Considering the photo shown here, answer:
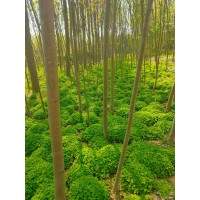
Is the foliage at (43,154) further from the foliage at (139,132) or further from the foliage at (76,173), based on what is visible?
the foliage at (139,132)

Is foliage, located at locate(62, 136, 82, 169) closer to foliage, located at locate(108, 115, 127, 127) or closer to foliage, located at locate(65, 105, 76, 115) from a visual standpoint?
foliage, located at locate(108, 115, 127, 127)

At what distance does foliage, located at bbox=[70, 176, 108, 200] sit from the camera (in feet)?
9.77

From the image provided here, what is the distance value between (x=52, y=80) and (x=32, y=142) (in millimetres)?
3652

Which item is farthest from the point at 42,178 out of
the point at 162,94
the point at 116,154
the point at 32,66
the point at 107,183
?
the point at 32,66

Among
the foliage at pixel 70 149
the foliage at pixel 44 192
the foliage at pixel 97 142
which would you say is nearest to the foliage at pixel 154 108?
the foliage at pixel 97 142

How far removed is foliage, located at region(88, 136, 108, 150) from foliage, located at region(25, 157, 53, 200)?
1052 millimetres

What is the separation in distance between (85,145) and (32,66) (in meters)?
6.32

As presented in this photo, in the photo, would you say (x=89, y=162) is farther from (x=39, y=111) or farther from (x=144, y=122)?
(x=39, y=111)

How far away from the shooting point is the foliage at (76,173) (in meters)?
3.43

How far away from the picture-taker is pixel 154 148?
13.4 ft

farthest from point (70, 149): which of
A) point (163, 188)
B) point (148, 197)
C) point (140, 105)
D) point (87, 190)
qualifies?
point (140, 105)

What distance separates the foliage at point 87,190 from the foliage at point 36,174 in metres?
0.59

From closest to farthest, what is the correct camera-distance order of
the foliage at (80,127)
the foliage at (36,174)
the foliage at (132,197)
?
the foliage at (132,197), the foliage at (36,174), the foliage at (80,127)

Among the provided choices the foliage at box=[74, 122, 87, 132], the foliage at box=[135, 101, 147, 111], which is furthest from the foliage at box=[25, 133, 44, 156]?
the foliage at box=[135, 101, 147, 111]
